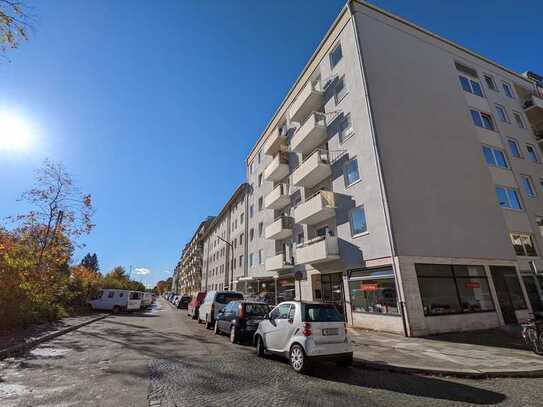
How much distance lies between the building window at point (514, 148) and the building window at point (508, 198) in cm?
351

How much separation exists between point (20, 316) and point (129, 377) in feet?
34.8

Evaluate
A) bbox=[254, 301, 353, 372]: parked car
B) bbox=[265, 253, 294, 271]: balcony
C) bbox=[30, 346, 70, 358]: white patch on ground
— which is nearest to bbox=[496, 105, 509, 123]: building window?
bbox=[265, 253, 294, 271]: balcony

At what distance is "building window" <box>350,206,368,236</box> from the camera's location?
14.9 metres

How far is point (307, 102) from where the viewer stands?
21062 mm

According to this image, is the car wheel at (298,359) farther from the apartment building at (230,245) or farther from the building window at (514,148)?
the apartment building at (230,245)

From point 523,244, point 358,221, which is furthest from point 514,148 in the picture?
point 358,221

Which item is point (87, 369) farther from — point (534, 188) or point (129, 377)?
point (534, 188)

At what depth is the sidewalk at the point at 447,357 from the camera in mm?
6340

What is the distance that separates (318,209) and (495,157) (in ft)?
42.5

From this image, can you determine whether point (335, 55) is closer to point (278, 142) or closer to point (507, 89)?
point (278, 142)

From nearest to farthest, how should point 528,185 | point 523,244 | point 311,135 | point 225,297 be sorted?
point 225,297
point 523,244
point 528,185
point 311,135

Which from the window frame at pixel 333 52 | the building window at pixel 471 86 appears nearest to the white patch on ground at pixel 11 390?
the window frame at pixel 333 52

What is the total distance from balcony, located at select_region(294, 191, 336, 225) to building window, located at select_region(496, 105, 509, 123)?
51.4 feet

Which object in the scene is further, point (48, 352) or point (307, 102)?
point (307, 102)
